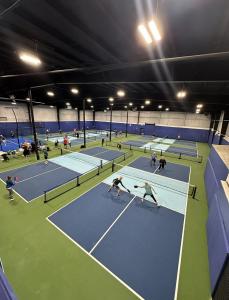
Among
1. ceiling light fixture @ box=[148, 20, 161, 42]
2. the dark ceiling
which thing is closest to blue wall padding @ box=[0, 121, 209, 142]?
the dark ceiling

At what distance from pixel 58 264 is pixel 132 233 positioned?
3284 millimetres

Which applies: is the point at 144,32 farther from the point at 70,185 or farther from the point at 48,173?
the point at 48,173

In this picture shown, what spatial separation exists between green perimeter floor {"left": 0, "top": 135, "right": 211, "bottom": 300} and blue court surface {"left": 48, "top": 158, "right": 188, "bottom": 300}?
30cm

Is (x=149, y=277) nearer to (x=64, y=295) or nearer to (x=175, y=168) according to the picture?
(x=64, y=295)

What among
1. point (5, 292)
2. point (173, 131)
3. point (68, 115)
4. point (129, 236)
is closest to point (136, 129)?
point (173, 131)

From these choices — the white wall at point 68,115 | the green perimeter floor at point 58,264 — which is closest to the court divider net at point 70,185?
the green perimeter floor at point 58,264

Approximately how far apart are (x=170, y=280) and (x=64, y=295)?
138 inches

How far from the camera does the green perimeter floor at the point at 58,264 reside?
174 inches

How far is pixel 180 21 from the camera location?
433cm

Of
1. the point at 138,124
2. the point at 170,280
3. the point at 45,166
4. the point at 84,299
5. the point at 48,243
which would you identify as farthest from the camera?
the point at 138,124

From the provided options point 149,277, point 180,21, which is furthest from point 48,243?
point 180,21

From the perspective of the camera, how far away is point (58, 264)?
5188 millimetres

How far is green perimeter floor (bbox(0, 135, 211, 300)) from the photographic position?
4430mm

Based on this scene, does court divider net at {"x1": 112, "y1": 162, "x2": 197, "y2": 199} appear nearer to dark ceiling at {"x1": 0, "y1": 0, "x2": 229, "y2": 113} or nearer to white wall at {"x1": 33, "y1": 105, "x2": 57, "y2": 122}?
dark ceiling at {"x1": 0, "y1": 0, "x2": 229, "y2": 113}
